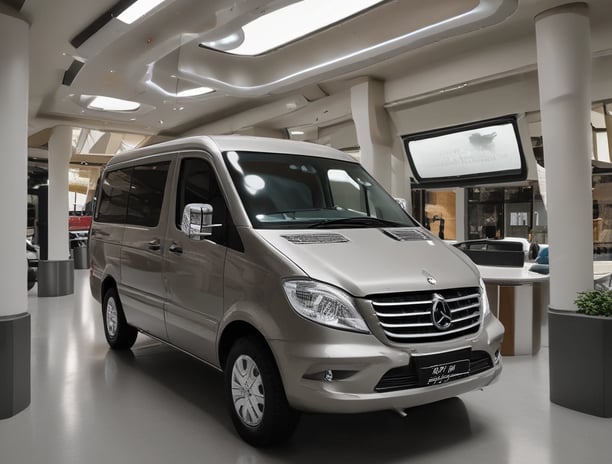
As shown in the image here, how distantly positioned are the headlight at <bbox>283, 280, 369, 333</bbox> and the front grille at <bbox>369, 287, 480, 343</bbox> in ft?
0.40

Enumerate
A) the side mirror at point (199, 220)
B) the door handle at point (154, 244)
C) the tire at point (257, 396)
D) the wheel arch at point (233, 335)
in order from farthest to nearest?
the door handle at point (154, 244), the side mirror at point (199, 220), the wheel arch at point (233, 335), the tire at point (257, 396)

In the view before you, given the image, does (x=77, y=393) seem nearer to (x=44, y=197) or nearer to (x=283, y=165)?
(x=283, y=165)

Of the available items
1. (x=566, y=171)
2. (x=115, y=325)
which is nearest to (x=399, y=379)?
(x=566, y=171)

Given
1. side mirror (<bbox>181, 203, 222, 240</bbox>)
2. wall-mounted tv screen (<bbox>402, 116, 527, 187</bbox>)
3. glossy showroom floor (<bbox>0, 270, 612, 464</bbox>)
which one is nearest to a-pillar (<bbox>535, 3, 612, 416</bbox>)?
glossy showroom floor (<bbox>0, 270, 612, 464</bbox>)

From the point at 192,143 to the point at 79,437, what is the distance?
2030 mm

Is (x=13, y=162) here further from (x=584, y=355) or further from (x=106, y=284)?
(x=584, y=355)

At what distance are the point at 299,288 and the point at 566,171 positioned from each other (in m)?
2.32

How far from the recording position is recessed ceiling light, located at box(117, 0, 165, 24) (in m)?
4.22

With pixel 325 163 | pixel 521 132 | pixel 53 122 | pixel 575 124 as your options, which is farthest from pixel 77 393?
pixel 53 122

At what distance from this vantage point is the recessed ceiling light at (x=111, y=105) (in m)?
8.66

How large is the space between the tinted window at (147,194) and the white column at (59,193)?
5.18m

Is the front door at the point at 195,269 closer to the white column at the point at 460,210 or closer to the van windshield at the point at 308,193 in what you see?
the van windshield at the point at 308,193

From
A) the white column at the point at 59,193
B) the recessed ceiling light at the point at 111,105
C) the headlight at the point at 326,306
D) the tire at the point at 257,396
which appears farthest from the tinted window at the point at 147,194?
the white column at the point at 59,193

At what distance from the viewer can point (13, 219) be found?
3.58 metres
